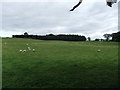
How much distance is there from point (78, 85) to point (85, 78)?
1.31 m

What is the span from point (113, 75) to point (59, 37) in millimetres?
66415

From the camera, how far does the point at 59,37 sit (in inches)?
3118

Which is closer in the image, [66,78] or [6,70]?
[66,78]

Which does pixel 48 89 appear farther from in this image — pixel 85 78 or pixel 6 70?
pixel 6 70

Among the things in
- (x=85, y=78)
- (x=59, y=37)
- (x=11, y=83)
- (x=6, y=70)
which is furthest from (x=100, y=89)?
(x=59, y=37)

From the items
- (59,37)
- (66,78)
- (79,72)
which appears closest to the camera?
(66,78)

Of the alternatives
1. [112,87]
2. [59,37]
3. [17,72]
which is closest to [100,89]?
[112,87]

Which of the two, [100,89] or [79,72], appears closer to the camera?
[100,89]

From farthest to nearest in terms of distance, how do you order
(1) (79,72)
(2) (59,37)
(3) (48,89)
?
(2) (59,37), (1) (79,72), (3) (48,89)

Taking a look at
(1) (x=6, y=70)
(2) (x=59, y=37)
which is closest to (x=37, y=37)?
(2) (x=59, y=37)

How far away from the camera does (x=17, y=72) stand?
539 inches

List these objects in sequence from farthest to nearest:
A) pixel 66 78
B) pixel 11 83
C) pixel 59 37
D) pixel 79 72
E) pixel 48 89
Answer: pixel 59 37
pixel 79 72
pixel 66 78
pixel 11 83
pixel 48 89

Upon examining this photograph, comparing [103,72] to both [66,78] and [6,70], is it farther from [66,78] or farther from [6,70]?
[6,70]

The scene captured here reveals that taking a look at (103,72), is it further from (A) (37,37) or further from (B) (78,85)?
(A) (37,37)
